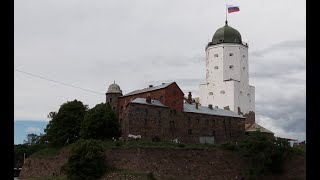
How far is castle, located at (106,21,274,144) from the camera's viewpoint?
41.8 metres

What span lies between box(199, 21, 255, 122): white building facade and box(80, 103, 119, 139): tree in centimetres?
1967

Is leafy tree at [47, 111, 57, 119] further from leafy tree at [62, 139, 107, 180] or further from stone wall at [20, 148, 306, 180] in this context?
leafy tree at [62, 139, 107, 180]

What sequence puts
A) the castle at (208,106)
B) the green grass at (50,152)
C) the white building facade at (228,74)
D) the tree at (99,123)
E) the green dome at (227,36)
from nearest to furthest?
1. the tree at (99,123)
2. the castle at (208,106)
3. the green grass at (50,152)
4. the white building facade at (228,74)
5. the green dome at (227,36)

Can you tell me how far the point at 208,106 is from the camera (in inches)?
2016

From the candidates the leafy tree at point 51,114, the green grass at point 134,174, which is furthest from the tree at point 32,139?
the green grass at point 134,174

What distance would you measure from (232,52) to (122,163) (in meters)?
26.0

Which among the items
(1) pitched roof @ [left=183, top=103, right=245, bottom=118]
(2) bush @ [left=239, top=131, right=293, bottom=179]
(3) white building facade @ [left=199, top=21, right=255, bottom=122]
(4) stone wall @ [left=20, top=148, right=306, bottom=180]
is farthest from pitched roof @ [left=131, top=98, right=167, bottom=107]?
(3) white building facade @ [left=199, top=21, right=255, bottom=122]

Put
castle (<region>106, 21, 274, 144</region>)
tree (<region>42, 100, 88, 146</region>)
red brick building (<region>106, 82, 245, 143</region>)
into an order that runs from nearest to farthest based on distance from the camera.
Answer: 1. red brick building (<region>106, 82, 245, 143</region>)
2. castle (<region>106, 21, 274, 144</region>)
3. tree (<region>42, 100, 88, 146</region>)

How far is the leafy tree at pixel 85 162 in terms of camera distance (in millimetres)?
35094

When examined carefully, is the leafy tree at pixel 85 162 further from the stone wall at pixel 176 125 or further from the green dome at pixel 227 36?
the green dome at pixel 227 36

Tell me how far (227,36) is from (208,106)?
36.6 feet
